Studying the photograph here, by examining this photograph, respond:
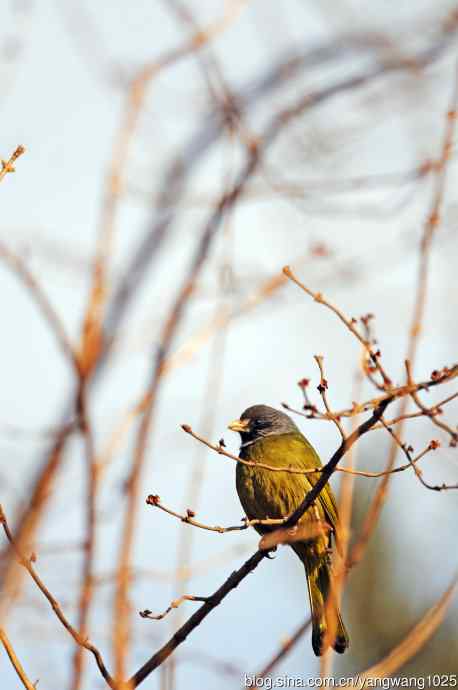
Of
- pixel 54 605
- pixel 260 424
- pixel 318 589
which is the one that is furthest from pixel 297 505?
pixel 54 605

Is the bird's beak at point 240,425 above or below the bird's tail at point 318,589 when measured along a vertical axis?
above

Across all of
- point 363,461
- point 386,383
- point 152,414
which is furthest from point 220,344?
point 363,461

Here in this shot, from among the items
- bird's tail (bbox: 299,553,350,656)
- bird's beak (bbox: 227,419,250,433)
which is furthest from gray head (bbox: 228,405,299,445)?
bird's tail (bbox: 299,553,350,656)

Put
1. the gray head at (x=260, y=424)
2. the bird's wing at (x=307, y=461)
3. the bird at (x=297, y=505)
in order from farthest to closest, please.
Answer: the gray head at (x=260, y=424), the bird's wing at (x=307, y=461), the bird at (x=297, y=505)

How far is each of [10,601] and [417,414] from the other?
6.26 ft

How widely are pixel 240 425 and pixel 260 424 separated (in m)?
0.13

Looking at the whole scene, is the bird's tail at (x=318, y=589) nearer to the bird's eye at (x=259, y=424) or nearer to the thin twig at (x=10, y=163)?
the bird's eye at (x=259, y=424)

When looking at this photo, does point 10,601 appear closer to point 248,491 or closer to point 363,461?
point 248,491

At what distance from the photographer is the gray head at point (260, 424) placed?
21.2ft

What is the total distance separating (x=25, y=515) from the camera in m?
4.87

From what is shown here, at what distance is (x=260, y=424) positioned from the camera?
257 inches

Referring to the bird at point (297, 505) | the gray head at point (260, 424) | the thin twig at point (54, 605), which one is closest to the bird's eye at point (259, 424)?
the gray head at point (260, 424)

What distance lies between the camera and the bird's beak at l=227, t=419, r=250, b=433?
6.46 metres

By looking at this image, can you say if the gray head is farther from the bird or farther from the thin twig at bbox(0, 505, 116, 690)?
the thin twig at bbox(0, 505, 116, 690)
